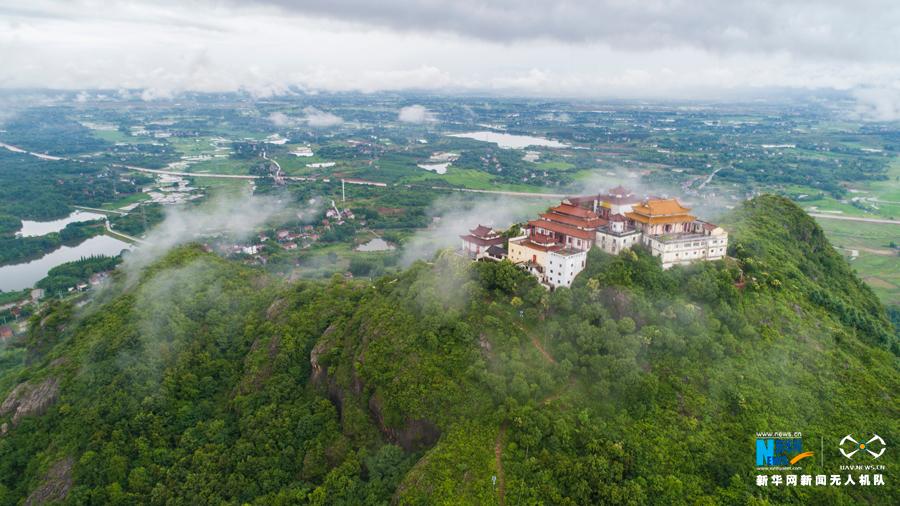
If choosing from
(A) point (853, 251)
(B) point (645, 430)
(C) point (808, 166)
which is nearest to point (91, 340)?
(B) point (645, 430)

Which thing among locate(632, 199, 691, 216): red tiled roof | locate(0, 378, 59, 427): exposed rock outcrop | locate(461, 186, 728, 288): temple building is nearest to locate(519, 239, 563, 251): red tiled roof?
locate(461, 186, 728, 288): temple building

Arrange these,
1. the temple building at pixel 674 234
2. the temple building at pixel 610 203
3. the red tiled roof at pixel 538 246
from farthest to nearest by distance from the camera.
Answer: the temple building at pixel 610 203
the temple building at pixel 674 234
the red tiled roof at pixel 538 246

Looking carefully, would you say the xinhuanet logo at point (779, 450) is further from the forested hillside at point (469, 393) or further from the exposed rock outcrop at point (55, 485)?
the exposed rock outcrop at point (55, 485)

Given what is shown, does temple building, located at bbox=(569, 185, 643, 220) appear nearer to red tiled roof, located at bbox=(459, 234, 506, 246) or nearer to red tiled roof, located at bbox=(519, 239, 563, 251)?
red tiled roof, located at bbox=(519, 239, 563, 251)

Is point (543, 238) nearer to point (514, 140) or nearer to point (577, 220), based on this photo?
point (577, 220)

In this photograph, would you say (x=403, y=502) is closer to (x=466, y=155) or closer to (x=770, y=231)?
(x=770, y=231)

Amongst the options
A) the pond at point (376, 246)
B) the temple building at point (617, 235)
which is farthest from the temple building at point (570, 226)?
the pond at point (376, 246)

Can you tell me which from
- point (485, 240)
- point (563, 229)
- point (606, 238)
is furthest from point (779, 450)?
point (485, 240)
